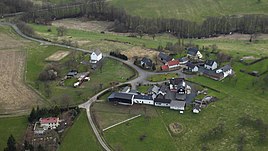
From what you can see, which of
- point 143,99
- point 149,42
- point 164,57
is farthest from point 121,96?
point 149,42

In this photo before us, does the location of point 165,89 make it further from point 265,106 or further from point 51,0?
point 51,0

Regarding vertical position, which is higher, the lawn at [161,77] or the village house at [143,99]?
the lawn at [161,77]

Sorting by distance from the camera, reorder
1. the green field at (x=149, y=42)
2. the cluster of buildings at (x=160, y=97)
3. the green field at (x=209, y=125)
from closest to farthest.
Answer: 1. the green field at (x=209, y=125)
2. the cluster of buildings at (x=160, y=97)
3. the green field at (x=149, y=42)

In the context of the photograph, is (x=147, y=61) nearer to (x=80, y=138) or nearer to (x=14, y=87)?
(x=14, y=87)

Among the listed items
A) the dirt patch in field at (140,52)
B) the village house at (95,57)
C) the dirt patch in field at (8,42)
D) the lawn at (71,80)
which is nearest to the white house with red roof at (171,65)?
the lawn at (71,80)

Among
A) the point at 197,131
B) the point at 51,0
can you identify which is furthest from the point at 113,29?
the point at 197,131

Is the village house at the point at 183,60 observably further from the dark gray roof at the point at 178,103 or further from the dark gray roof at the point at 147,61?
the dark gray roof at the point at 178,103

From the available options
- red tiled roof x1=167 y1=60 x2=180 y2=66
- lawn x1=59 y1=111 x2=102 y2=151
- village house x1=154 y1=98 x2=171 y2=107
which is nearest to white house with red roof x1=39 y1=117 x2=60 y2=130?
lawn x1=59 y1=111 x2=102 y2=151
